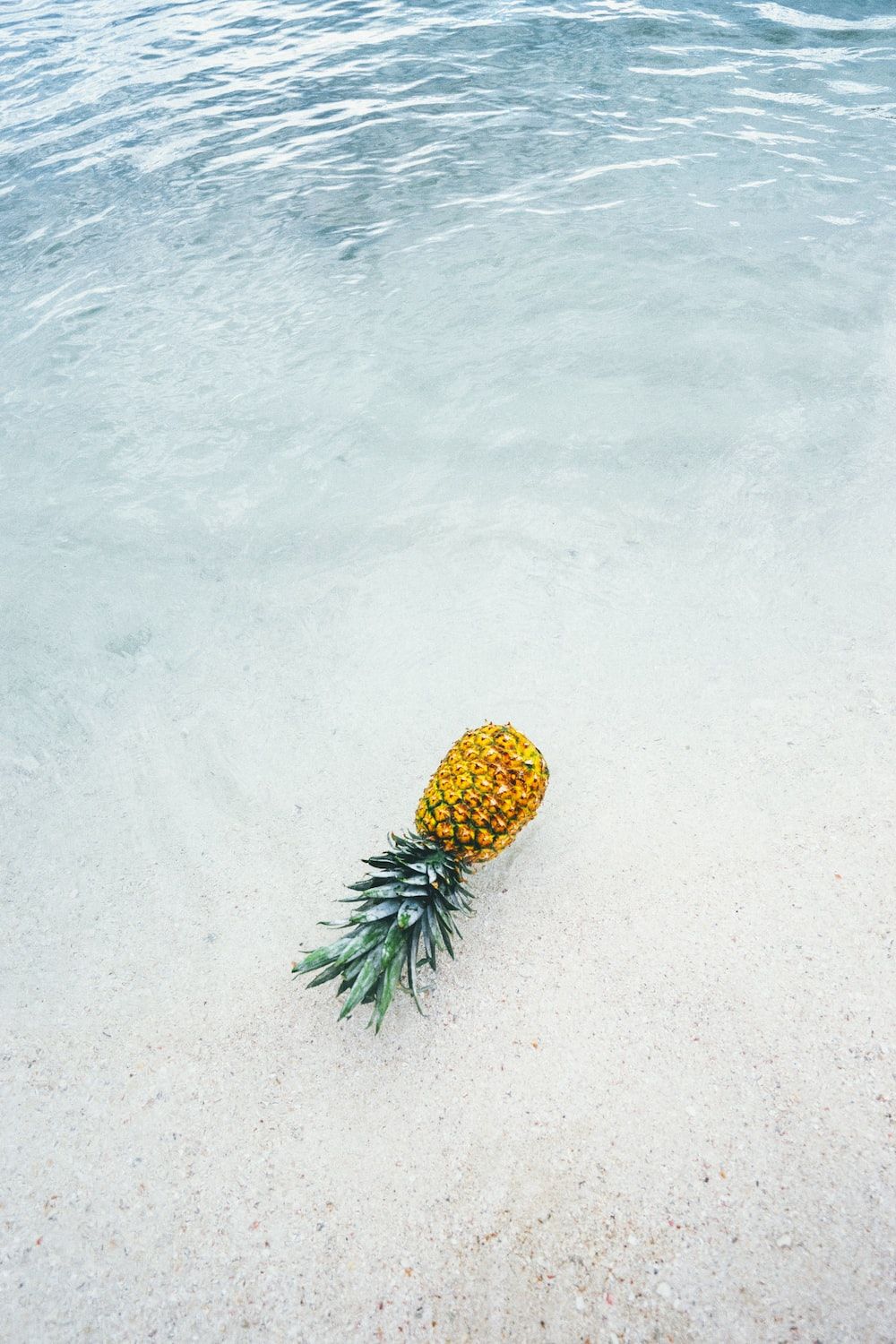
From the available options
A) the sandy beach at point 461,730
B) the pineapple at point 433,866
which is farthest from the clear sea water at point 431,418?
the pineapple at point 433,866

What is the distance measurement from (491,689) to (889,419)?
4.74m

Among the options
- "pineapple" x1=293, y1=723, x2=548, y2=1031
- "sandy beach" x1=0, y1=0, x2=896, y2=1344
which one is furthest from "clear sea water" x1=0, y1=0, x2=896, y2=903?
"pineapple" x1=293, y1=723, x2=548, y2=1031

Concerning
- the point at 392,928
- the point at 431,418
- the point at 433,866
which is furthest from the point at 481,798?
the point at 431,418

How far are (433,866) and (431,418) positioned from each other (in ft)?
17.2

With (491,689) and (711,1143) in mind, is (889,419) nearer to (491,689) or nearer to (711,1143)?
(491,689)

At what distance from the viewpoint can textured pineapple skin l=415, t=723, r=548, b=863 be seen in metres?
3.70

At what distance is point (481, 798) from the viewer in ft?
12.1

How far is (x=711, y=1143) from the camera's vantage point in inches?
128

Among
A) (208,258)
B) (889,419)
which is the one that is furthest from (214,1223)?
(208,258)

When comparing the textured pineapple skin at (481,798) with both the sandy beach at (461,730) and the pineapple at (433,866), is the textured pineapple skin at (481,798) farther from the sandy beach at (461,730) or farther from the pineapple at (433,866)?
the sandy beach at (461,730)

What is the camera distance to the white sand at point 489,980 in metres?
3.05

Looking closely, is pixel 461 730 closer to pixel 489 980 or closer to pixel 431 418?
pixel 489 980

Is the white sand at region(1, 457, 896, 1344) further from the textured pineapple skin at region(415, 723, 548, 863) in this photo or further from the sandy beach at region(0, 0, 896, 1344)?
the textured pineapple skin at region(415, 723, 548, 863)

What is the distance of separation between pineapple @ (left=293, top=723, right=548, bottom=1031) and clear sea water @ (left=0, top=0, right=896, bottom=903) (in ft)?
2.83
